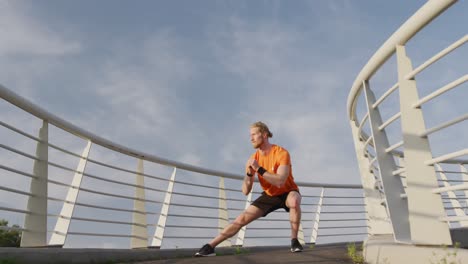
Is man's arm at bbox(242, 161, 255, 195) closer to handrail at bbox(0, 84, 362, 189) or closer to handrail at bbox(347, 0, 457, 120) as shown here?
handrail at bbox(347, 0, 457, 120)

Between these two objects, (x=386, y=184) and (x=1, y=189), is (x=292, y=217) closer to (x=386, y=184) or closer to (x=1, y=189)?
(x=386, y=184)

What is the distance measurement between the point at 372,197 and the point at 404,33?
231 centimetres

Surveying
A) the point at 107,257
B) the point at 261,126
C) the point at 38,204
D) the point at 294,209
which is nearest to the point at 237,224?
the point at 294,209

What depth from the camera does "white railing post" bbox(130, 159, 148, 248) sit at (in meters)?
6.08

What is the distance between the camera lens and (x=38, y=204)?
4586mm

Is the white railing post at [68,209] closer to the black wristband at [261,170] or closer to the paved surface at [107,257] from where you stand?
the paved surface at [107,257]

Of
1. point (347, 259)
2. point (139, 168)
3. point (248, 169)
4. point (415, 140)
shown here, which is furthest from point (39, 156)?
point (415, 140)

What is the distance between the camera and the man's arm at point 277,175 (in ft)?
14.0

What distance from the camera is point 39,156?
15.5 feet

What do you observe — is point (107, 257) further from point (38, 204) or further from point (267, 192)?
point (267, 192)

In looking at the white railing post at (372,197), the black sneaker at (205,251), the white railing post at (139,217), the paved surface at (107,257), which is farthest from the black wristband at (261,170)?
the white railing post at (139,217)

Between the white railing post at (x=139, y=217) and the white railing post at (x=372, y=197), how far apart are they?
2.98 meters

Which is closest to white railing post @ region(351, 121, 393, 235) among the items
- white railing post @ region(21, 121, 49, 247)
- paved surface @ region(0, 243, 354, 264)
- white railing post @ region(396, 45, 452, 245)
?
paved surface @ region(0, 243, 354, 264)

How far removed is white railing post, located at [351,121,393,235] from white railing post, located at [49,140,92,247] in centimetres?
329
